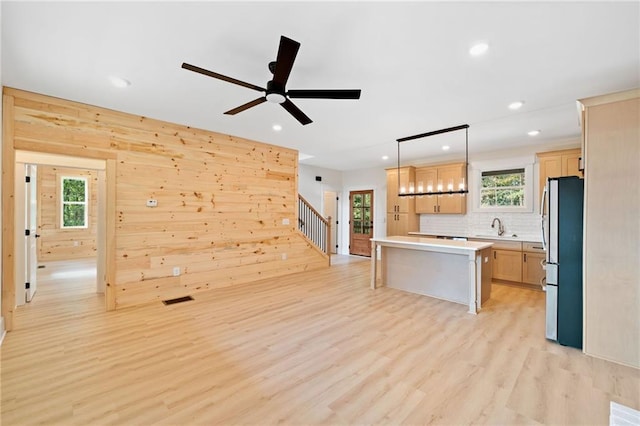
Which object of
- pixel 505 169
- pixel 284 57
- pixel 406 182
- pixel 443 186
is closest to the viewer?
pixel 284 57

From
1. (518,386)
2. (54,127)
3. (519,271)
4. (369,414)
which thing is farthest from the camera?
(519,271)

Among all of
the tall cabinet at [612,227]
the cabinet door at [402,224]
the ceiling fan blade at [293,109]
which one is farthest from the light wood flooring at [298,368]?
the cabinet door at [402,224]

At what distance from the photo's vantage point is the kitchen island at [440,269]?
3.91 m

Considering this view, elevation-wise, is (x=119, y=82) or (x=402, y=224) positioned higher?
(x=119, y=82)

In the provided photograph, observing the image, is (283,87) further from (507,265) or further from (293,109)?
(507,265)

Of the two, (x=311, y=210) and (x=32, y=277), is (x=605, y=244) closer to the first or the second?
(x=311, y=210)

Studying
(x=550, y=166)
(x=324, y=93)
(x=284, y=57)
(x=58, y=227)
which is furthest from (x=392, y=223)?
(x=58, y=227)

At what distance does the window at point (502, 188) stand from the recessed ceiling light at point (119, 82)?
6578mm

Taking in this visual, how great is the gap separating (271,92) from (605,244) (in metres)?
3.48

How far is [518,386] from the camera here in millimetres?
2207

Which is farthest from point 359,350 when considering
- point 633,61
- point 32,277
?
point 32,277

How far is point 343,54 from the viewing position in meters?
2.48

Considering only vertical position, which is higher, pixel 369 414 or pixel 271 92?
pixel 271 92

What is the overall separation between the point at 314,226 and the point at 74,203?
695 cm
